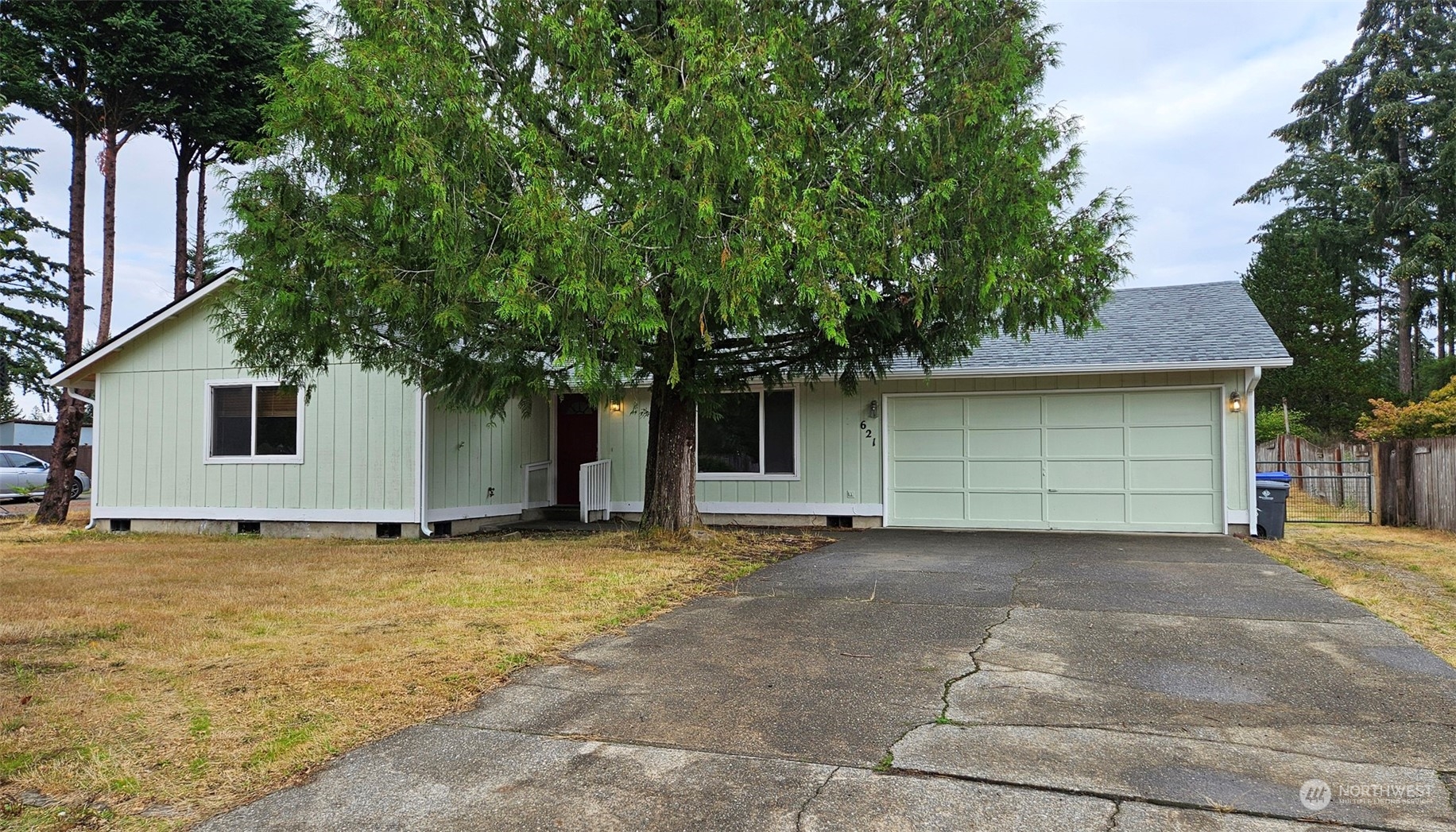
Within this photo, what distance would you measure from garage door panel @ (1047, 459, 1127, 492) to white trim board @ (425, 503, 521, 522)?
785 cm

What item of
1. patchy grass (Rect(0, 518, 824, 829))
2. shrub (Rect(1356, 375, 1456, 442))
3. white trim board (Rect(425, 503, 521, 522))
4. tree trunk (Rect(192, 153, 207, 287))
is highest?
tree trunk (Rect(192, 153, 207, 287))

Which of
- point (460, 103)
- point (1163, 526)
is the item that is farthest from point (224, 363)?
point (1163, 526)

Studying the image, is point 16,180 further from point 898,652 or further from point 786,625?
point 898,652

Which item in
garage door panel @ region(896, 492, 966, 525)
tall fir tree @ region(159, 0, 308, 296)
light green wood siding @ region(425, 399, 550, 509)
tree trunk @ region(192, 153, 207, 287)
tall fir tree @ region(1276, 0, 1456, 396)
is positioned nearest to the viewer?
light green wood siding @ region(425, 399, 550, 509)

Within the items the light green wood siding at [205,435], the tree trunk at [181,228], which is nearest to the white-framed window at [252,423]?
the light green wood siding at [205,435]

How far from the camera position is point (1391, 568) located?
27.8 ft

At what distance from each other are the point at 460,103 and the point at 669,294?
2.25 m

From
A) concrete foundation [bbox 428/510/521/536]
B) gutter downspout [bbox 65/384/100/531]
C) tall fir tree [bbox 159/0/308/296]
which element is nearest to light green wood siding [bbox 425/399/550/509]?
concrete foundation [bbox 428/510/521/536]

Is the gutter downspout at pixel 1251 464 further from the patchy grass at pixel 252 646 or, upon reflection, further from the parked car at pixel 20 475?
the parked car at pixel 20 475

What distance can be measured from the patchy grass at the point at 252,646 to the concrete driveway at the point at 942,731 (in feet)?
0.97

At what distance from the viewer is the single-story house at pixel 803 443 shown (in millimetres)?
10898

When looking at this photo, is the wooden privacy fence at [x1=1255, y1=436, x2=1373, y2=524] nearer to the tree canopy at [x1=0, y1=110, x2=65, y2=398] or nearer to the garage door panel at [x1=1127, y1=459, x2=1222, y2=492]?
the garage door panel at [x1=1127, y1=459, x2=1222, y2=492]

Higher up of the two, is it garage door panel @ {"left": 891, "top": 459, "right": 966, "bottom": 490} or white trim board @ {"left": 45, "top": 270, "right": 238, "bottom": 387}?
white trim board @ {"left": 45, "top": 270, "right": 238, "bottom": 387}

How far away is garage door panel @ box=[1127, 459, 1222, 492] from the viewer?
1081 centimetres
